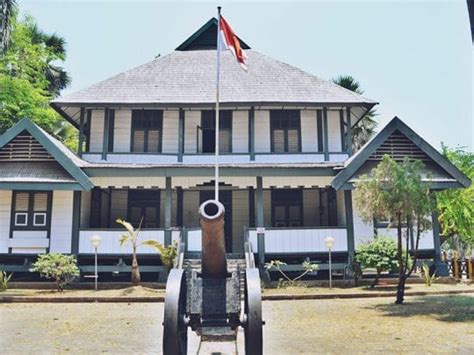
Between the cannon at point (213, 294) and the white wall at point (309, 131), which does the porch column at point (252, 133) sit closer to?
the white wall at point (309, 131)

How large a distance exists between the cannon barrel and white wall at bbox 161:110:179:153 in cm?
1393

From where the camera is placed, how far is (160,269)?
57.1ft

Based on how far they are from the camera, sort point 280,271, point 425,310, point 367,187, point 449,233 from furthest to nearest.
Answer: point 449,233 < point 280,271 < point 367,187 < point 425,310

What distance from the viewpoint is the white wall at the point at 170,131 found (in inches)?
799

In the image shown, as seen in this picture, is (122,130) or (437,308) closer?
(437,308)

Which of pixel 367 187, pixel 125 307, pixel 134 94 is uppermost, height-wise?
pixel 134 94

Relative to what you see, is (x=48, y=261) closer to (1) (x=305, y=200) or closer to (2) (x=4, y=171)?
(2) (x=4, y=171)

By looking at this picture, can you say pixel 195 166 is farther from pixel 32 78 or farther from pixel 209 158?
pixel 32 78

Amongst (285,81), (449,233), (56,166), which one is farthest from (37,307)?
(449,233)

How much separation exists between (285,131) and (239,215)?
413 cm

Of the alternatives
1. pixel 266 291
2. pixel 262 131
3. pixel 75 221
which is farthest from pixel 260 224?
pixel 75 221

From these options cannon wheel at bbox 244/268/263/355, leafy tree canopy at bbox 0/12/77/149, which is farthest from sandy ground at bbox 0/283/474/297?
leafy tree canopy at bbox 0/12/77/149

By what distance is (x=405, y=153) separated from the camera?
17.9 metres

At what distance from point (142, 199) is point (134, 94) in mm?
4475
